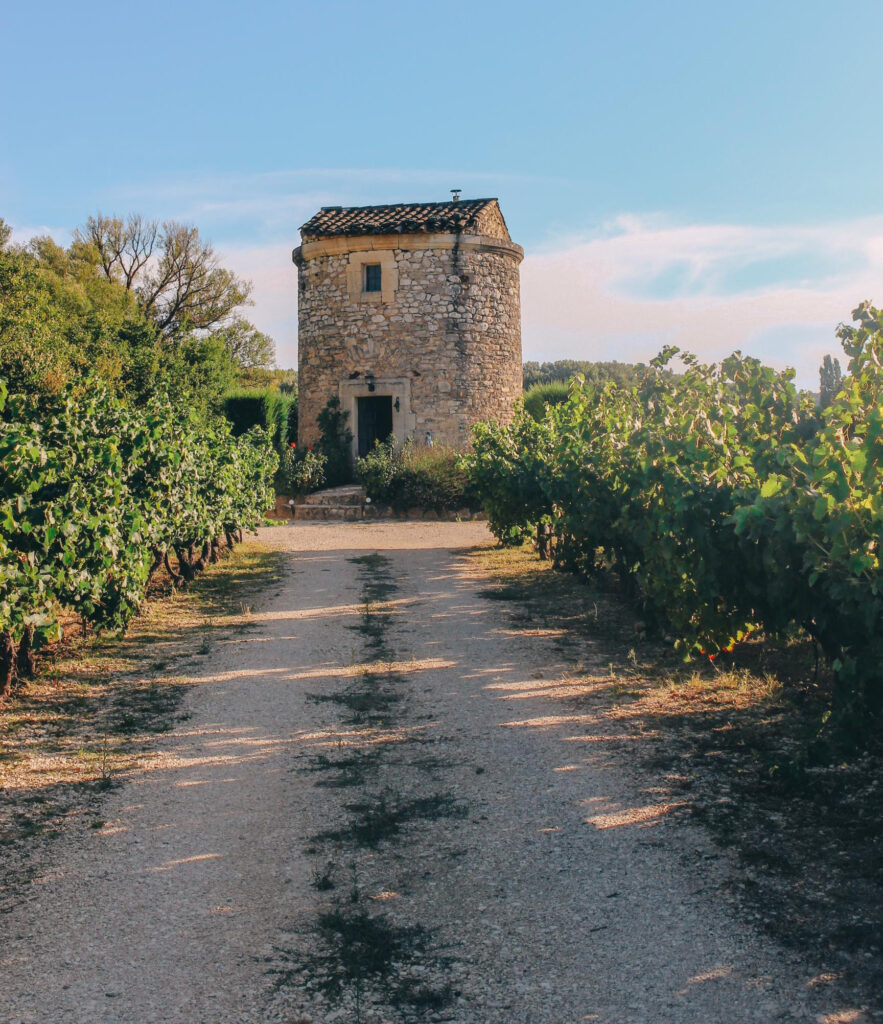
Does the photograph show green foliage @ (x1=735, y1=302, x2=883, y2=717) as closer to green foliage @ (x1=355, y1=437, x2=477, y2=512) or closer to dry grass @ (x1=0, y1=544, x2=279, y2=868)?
dry grass @ (x1=0, y1=544, x2=279, y2=868)

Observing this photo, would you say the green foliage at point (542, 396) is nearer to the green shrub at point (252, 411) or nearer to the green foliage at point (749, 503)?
the green shrub at point (252, 411)

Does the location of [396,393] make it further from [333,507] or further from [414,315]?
[333,507]

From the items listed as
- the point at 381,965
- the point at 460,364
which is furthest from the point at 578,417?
the point at 460,364

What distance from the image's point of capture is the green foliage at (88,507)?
5.55 meters

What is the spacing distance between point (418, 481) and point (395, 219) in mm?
6422

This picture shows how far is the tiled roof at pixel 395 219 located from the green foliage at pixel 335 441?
394cm

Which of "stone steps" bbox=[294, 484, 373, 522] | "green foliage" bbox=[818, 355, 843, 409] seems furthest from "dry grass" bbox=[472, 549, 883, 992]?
"stone steps" bbox=[294, 484, 373, 522]

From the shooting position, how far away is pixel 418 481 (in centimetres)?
1872

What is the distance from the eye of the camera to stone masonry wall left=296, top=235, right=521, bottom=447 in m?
20.0

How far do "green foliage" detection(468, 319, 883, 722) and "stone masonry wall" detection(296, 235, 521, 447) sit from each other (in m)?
11.5

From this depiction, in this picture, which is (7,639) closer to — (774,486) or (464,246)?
(774,486)

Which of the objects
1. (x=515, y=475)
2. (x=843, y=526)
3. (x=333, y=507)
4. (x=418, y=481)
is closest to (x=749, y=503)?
(x=843, y=526)

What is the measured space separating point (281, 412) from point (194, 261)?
15717 millimetres

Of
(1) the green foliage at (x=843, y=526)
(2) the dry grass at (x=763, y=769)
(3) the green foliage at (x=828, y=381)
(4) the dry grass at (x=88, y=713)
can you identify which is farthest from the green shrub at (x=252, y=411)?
(1) the green foliage at (x=843, y=526)
